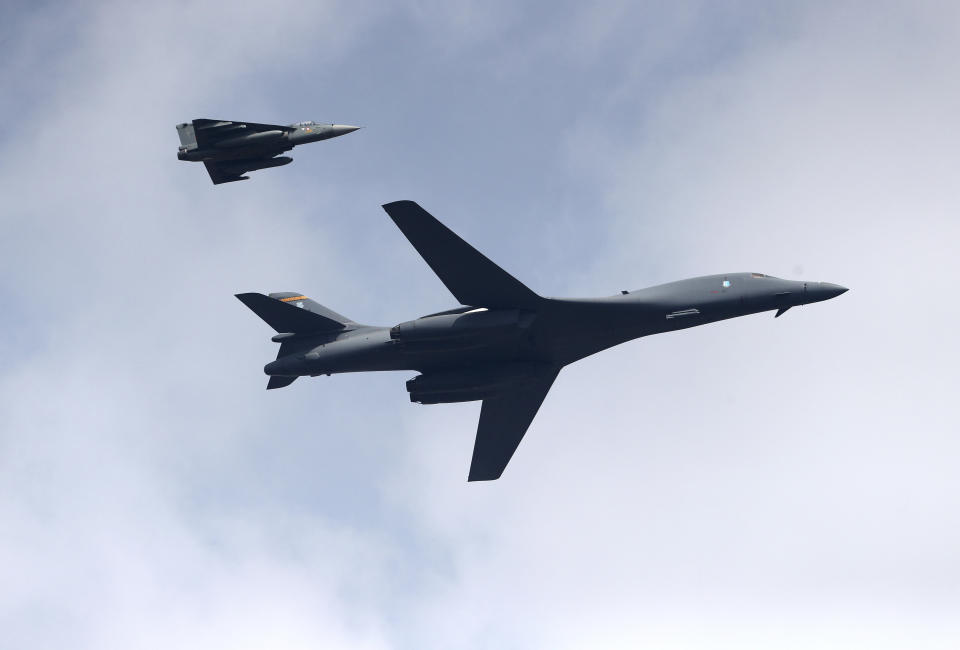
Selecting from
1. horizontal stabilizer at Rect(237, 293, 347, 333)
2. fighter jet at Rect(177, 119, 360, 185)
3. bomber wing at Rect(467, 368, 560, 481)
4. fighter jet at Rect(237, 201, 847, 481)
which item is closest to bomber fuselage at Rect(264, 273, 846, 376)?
fighter jet at Rect(237, 201, 847, 481)

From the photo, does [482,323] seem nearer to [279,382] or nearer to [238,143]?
[279,382]

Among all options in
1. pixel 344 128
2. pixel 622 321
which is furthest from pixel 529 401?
pixel 344 128

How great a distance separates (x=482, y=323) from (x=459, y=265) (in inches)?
80.6

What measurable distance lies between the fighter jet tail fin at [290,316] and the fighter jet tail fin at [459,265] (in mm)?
4691

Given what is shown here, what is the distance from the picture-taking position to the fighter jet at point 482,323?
1105 inches

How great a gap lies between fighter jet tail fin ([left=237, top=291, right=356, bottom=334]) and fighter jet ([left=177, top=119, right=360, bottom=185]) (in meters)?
8.43

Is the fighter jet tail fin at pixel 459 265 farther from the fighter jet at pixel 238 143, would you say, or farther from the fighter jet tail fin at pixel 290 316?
the fighter jet at pixel 238 143

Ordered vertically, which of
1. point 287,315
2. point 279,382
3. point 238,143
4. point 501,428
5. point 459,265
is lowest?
point 501,428

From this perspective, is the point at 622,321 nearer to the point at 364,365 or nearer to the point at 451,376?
the point at 451,376

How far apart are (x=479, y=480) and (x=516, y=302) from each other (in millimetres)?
9443

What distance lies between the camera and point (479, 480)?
34688 millimetres

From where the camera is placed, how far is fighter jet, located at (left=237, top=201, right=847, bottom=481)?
28062 millimetres

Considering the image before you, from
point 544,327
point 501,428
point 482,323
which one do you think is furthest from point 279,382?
point 544,327

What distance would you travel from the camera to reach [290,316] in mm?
30750
